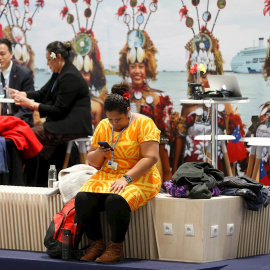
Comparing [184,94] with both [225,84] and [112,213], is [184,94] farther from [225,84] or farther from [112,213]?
[112,213]

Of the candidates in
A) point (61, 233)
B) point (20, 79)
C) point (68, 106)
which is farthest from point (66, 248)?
point (20, 79)

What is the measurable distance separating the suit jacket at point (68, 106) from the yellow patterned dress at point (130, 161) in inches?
63.1

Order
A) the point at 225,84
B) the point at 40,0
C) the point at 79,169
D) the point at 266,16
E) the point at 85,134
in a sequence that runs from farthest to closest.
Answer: the point at 40,0 → the point at 266,16 → the point at 85,134 → the point at 225,84 → the point at 79,169

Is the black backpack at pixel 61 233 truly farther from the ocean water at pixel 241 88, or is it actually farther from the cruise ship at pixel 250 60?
the cruise ship at pixel 250 60

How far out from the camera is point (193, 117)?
265 inches

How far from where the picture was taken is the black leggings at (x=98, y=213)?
13.1ft

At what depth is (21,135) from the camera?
552 cm

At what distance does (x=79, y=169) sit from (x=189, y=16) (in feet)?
8.63

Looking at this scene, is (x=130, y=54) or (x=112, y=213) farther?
(x=130, y=54)

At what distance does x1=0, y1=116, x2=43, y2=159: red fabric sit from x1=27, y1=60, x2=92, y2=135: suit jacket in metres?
0.29

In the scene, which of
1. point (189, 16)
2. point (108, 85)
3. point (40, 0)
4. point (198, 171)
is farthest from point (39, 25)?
point (198, 171)

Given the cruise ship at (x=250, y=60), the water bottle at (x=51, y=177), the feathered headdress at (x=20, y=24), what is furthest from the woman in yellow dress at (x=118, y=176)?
the feathered headdress at (x=20, y=24)

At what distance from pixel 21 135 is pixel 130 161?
1.58 m

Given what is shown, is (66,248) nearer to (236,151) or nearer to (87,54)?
(236,151)
